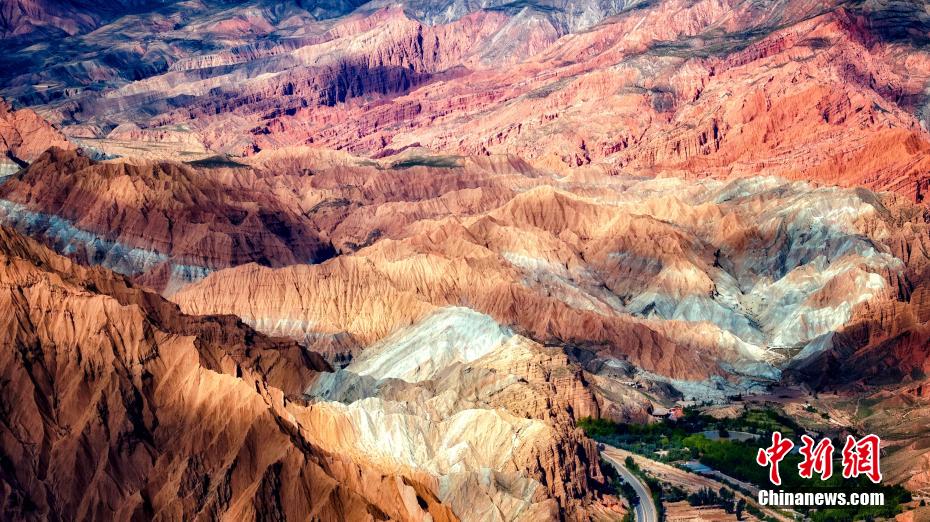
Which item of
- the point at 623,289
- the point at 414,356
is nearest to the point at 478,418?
the point at 414,356

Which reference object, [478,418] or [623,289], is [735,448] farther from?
[623,289]

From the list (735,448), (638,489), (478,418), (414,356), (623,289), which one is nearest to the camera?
(478,418)

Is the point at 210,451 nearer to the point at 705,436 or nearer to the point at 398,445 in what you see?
the point at 398,445

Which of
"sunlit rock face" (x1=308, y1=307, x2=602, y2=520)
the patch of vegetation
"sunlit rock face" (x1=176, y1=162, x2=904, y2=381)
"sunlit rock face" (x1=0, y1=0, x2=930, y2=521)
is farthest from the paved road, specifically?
"sunlit rock face" (x1=176, y1=162, x2=904, y2=381)

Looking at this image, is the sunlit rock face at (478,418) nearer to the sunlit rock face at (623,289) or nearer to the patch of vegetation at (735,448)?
the patch of vegetation at (735,448)

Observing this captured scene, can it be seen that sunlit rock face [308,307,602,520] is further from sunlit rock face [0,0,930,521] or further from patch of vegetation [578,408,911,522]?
patch of vegetation [578,408,911,522]

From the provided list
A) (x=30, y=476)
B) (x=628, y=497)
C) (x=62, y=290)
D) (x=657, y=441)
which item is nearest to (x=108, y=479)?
(x=30, y=476)

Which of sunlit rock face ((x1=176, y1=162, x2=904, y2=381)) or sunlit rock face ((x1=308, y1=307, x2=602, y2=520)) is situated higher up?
sunlit rock face ((x1=308, y1=307, x2=602, y2=520))

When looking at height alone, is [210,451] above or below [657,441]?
above
